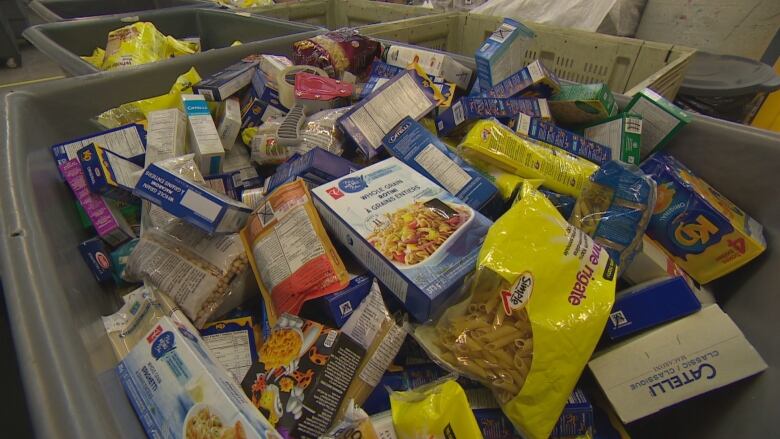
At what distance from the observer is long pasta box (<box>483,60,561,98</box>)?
Answer: 100cm

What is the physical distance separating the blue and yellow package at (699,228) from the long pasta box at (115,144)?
3.92ft

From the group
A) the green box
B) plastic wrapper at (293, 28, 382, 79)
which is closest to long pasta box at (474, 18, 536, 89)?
the green box

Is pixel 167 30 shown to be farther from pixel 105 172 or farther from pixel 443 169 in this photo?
pixel 443 169

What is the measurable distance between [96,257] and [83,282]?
0.09 meters

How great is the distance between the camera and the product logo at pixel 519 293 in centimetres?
59

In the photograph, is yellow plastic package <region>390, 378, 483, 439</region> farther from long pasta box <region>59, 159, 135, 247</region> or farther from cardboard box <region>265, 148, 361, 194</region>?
long pasta box <region>59, 159, 135, 247</region>

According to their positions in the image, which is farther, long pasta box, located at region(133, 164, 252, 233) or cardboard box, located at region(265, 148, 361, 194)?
cardboard box, located at region(265, 148, 361, 194)

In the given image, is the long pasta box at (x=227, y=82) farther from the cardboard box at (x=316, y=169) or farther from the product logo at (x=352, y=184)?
the product logo at (x=352, y=184)

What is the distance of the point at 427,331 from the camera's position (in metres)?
0.65

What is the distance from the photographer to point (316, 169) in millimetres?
814

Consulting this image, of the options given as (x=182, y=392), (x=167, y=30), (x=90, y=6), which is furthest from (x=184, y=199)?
(x=90, y=6)

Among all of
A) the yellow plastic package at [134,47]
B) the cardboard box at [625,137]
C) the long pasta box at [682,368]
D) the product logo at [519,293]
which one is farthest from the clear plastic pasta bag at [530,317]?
the yellow plastic package at [134,47]

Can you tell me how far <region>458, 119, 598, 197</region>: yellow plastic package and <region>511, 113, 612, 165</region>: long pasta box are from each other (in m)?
0.06

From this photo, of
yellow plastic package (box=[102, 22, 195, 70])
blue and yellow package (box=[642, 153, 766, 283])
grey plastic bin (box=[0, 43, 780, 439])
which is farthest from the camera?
yellow plastic package (box=[102, 22, 195, 70])
